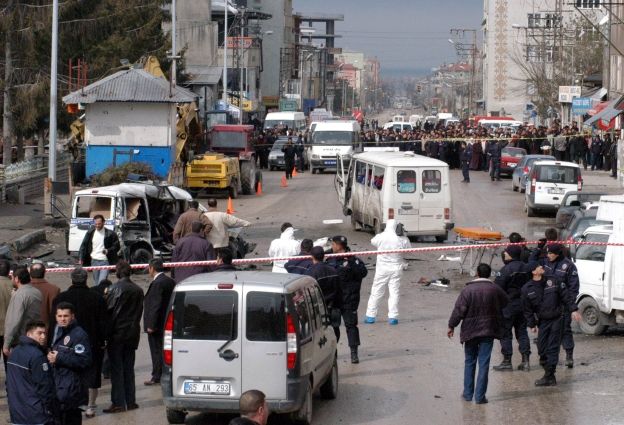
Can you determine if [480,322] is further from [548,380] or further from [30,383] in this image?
[30,383]

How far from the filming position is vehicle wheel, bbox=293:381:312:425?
448 inches

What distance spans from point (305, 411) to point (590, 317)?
7.60 metres

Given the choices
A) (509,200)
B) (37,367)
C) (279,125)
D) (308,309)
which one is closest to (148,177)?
(509,200)

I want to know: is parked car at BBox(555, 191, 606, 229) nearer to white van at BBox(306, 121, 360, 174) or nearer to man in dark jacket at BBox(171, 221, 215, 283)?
man in dark jacket at BBox(171, 221, 215, 283)

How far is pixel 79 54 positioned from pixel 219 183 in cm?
1265

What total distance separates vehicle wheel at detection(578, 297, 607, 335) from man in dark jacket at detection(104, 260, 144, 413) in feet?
25.8

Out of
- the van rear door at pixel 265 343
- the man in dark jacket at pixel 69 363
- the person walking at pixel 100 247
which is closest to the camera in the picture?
the man in dark jacket at pixel 69 363

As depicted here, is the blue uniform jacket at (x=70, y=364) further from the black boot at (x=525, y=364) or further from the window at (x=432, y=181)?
the window at (x=432, y=181)

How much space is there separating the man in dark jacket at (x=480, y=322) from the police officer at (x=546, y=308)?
1.26m

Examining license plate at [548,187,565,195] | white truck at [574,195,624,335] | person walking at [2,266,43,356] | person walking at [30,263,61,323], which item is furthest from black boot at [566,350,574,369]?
license plate at [548,187,565,195]

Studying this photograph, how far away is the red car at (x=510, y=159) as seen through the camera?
53.5m

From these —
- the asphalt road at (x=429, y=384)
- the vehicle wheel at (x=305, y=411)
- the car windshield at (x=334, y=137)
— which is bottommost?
the asphalt road at (x=429, y=384)

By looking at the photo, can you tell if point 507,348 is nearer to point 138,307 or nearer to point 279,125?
point 138,307

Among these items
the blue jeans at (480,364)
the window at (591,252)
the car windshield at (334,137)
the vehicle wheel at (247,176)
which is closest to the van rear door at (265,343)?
the blue jeans at (480,364)
